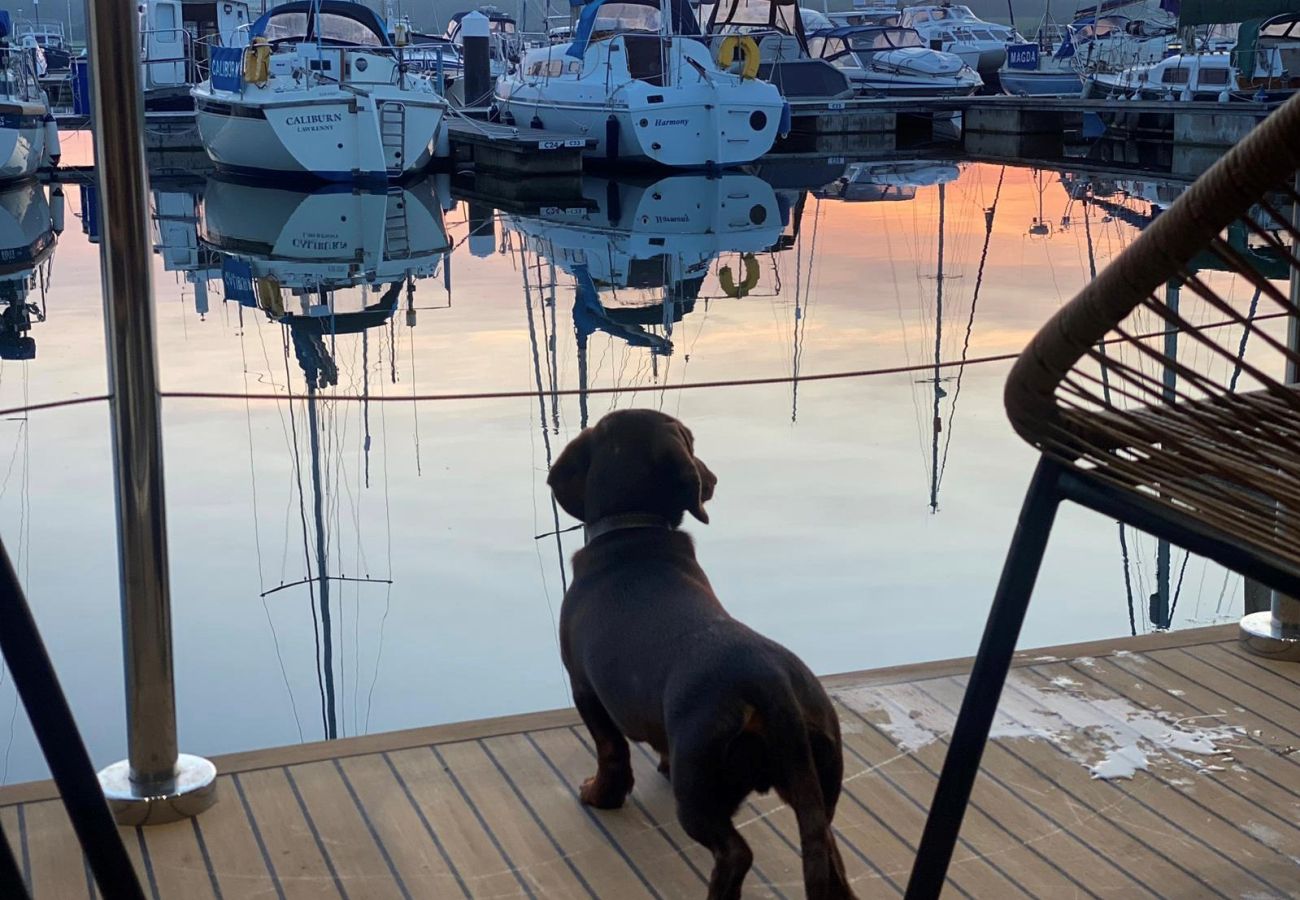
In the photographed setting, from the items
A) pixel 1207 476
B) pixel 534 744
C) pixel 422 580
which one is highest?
pixel 1207 476

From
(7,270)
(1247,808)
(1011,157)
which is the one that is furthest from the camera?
(1011,157)

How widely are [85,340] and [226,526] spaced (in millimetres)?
4353

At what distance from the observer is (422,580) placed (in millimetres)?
4859

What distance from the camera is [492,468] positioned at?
609 centimetres

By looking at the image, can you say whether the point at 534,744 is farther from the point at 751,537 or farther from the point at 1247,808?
the point at 751,537

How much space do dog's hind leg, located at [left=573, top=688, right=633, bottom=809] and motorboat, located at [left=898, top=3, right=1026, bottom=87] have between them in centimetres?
3327

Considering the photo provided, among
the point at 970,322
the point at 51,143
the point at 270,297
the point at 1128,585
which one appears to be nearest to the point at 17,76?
the point at 51,143

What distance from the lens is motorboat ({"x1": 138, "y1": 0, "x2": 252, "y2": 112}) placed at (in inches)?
1033

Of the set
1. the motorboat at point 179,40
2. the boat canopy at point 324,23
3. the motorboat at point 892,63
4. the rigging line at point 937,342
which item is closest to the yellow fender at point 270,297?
the rigging line at point 937,342

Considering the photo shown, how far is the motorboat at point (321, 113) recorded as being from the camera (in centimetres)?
1872

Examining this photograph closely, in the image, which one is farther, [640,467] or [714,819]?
[640,467]

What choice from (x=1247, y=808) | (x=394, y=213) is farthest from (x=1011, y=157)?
(x=1247, y=808)

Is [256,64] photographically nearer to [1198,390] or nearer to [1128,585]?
[1128,585]

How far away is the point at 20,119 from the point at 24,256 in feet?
16.9
